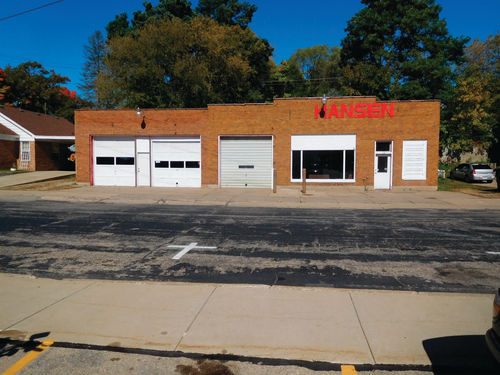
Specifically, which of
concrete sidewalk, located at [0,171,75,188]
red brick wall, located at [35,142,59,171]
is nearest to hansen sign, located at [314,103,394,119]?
concrete sidewalk, located at [0,171,75,188]

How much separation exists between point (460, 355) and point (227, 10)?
46341 mm

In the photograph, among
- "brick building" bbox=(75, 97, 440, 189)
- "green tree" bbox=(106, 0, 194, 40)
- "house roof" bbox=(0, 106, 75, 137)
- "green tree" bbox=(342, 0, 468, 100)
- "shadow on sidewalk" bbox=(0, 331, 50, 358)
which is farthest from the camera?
"green tree" bbox=(106, 0, 194, 40)

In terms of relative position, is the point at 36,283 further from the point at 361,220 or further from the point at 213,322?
the point at 361,220

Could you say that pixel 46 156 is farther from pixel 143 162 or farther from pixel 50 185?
pixel 143 162

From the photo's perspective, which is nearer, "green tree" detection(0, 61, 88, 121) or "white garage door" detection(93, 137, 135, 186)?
"white garage door" detection(93, 137, 135, 186)

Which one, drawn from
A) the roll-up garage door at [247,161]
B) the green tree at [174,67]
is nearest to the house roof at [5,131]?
the green tree at [174,67]

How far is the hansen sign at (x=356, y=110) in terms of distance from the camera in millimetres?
21688

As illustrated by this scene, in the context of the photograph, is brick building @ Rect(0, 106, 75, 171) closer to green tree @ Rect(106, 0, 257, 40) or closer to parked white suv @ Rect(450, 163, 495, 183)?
green tree @ Rect(106, 0, 257, 40)

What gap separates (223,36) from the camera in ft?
114

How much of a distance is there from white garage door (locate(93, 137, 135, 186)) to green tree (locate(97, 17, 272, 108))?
1216 centimetres

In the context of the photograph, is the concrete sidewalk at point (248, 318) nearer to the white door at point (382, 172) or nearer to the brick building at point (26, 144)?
the white door at point (382, 172)

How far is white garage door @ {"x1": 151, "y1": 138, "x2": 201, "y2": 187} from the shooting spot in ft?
76.7

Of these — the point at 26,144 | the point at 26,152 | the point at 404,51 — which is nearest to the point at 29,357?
the point at 26,152

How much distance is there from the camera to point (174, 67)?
33938 millimetres
